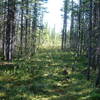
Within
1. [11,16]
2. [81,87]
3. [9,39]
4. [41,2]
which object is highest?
[41,2]

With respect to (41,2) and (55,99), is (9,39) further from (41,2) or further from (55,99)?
(41,2)

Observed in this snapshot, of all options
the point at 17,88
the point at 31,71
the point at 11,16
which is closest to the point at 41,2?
the point at 11,16

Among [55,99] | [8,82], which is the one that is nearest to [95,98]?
[55,99]

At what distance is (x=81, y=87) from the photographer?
46.8 feet

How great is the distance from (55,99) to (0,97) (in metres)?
3.08

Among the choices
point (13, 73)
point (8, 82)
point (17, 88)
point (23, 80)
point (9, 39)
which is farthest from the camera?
point (9, 39)

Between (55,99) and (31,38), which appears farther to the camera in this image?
(31,38)

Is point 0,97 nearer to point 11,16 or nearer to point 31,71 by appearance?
point 31,71

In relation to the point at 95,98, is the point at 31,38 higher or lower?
higher

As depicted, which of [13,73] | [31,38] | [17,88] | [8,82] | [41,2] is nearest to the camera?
[17,88]

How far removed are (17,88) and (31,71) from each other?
502 cm

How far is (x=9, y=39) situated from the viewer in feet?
65.0

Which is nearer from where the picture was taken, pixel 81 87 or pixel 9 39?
pixel 81 87

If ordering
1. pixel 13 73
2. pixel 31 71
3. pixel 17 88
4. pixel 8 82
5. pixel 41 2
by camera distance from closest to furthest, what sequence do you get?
pixel 17 88, pixel 8 82, pixel 13 73, pixel 31 71, pixel 41 2
